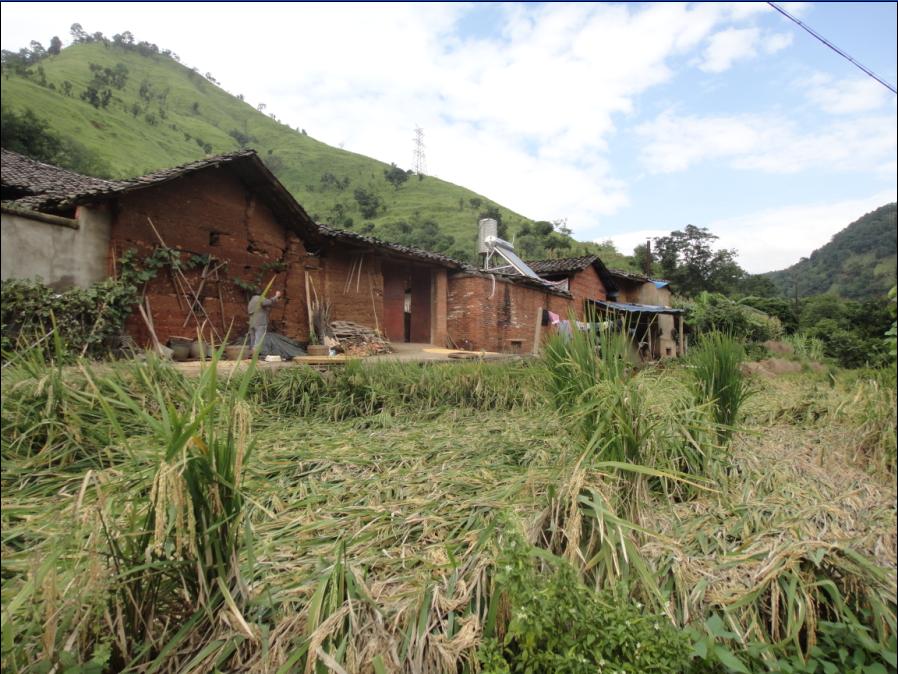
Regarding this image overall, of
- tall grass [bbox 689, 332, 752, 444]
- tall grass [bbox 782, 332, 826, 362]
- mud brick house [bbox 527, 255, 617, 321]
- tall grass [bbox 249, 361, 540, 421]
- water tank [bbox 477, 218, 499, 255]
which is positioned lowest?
tall grass [bbox 249, 361, 540, 421]

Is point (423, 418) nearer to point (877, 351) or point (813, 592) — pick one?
point (813, 592)

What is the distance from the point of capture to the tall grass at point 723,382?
234 centimetres

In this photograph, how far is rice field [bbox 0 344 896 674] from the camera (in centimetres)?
95

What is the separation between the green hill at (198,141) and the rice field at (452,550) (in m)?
1.01

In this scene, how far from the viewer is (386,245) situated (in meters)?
8.93

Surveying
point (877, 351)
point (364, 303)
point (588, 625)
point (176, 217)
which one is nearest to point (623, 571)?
point (588, 625)

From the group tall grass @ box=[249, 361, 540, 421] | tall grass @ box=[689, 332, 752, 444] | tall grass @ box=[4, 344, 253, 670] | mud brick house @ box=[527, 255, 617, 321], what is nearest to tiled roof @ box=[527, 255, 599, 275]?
mud brick house @ box=[527, 255, 617, 321]

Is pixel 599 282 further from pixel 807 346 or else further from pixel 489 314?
pixel 807 346

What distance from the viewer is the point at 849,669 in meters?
1.03

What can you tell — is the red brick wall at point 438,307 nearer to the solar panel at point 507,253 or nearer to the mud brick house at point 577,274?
the solar panel at point 507,253

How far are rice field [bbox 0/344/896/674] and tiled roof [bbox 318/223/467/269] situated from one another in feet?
19.8

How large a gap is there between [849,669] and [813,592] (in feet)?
0.56

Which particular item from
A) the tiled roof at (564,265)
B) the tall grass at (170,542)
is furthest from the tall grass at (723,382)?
the tiled roof at (564,265)

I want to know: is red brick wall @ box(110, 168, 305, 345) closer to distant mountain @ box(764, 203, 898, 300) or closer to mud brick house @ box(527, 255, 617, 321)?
distant mountain @ box(764, 203, 898, 300)
